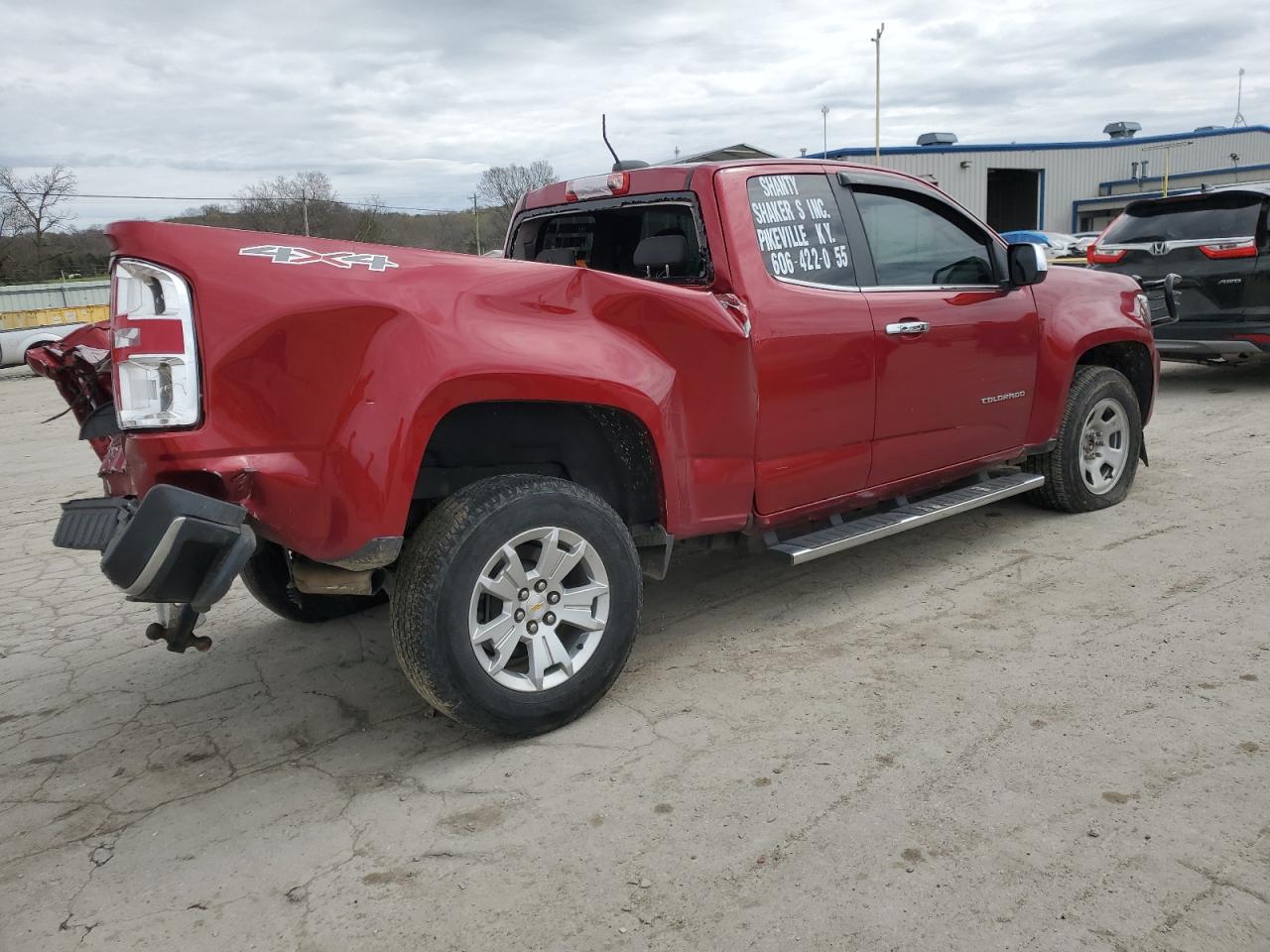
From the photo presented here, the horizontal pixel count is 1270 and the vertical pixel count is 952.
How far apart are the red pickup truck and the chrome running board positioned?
0.02 meters

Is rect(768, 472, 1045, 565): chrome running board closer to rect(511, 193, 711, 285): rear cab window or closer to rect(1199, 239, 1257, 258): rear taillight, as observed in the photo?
rect(511, 193, 711, 285): rear cab window

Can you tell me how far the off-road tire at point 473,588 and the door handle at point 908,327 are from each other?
1655mm

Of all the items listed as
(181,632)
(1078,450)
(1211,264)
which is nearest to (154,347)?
(181,632)

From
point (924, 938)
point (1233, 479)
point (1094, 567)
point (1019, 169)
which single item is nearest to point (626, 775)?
point (924, 938)

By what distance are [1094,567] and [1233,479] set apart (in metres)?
2.18

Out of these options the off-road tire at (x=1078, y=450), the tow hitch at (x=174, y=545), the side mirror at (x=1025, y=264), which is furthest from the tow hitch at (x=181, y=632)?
the off-road tire at (x=1078, y=450)

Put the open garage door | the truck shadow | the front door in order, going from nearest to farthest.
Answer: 1. the front door
2. the truck shadow
3. the open garage door

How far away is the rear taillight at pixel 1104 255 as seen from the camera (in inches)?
373

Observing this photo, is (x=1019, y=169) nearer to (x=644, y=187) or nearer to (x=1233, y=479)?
(x=1233, y=479)

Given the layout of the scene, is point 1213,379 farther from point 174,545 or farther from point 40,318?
point 40,318

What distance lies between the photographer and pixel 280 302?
8.77ft

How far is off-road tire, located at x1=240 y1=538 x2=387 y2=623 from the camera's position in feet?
13.6

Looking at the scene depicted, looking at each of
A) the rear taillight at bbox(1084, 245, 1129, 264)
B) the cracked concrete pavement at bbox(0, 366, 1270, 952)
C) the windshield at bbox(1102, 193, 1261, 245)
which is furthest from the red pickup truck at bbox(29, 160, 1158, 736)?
the rear taillight at bbox(1084, 245, 1129, 264)

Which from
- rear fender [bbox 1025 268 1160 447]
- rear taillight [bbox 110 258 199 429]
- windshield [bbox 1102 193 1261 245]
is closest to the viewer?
rear taillight [bbox 110 258 199 429]
